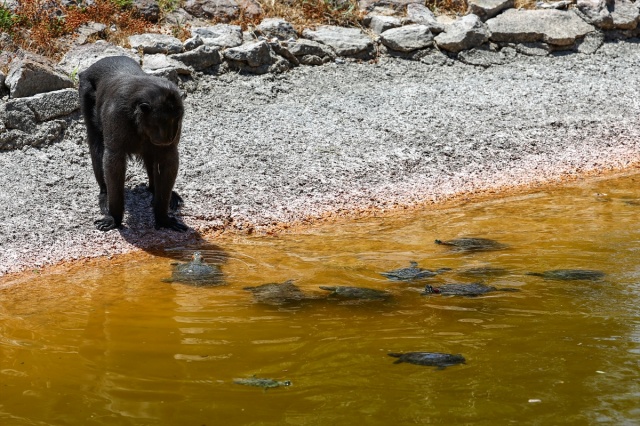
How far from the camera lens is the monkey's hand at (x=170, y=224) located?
852 cm

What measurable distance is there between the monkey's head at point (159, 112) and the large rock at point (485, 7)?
773 centimetres

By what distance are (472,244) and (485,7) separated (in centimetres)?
720

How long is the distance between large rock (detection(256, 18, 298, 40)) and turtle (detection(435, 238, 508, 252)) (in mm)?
6002

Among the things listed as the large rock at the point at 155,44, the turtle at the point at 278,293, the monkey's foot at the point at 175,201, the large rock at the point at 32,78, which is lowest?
the turtle at the point at 278,293

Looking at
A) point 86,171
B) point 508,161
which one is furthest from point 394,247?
point 86,171

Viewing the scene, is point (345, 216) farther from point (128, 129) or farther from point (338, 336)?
point (338, 336)

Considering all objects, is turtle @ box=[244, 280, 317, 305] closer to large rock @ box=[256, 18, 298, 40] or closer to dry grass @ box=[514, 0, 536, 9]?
large rock @ box=[256, 18, 298, 40]

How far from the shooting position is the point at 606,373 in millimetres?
5008

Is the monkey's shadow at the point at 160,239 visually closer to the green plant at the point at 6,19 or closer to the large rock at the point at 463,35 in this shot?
the green plant at the point at 6,19

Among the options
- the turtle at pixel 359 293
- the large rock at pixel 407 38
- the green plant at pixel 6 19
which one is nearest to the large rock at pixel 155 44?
the green plant at pixel 6 19

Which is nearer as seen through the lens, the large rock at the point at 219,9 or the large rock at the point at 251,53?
the large rock at the point at 251,53

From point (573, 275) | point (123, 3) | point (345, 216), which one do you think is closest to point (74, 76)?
point (123, 3)

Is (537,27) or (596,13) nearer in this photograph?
(537,27)

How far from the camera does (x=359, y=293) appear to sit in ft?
21.8
